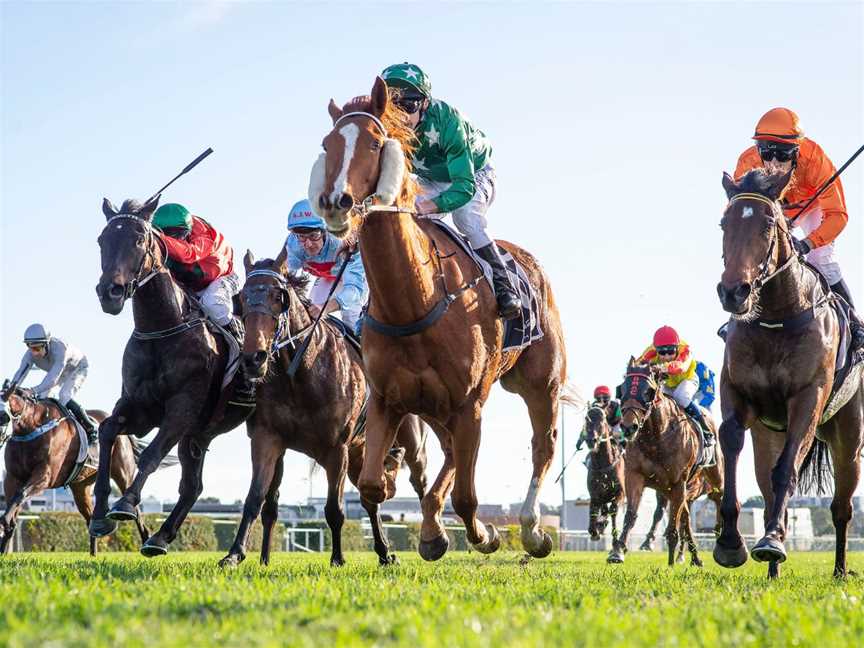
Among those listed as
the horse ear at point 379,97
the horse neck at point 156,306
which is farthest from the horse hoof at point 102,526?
the horse ear at point 379,97

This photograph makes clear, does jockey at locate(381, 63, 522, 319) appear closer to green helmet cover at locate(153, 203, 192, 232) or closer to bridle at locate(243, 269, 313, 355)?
bridle at locate(243, 269, 313, 355)

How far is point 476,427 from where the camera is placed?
7133 mm

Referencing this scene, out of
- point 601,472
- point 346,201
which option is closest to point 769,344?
point 346,201

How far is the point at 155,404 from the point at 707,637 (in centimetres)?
653

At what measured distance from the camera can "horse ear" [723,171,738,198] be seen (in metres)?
7.98

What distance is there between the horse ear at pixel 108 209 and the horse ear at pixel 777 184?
5411 mm

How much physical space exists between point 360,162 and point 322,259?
4654 millimetres

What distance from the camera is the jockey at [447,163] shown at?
25.1ft

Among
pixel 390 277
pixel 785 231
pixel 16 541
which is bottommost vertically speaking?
pixel 16 541

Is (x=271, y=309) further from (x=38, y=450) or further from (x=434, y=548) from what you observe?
(x=38, y=450)

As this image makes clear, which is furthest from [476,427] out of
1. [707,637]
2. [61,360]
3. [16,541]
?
[16,541]

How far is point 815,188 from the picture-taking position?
343 inches

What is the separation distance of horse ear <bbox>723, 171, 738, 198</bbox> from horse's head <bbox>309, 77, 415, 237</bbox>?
2.53 meters

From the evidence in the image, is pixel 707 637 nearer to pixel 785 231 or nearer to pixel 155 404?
pixel 785 231
